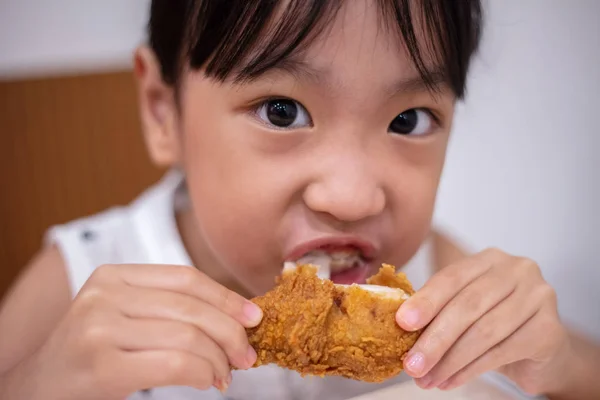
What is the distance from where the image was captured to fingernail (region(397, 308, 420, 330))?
21.8 inches

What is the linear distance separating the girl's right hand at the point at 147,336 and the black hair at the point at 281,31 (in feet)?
0.83

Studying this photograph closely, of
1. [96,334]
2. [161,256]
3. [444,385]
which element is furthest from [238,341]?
[161,256]

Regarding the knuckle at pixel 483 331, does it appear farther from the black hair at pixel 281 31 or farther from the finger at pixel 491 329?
the black hair at pixel 281 31

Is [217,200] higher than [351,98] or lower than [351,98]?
lower

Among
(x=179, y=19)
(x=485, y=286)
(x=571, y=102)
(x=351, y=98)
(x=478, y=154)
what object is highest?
(x=571, y=102)

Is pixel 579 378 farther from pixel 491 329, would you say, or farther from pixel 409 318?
pixel 409 318

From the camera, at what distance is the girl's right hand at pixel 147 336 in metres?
0.54

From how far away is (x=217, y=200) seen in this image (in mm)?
718

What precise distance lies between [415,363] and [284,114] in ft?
1.04

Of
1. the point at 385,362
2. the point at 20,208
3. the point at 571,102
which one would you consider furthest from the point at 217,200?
the point at 571,102

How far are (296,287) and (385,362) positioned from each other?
0.38 feet

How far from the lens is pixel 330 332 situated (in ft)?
1.85

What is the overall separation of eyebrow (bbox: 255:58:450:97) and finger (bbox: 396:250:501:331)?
0.70 feet

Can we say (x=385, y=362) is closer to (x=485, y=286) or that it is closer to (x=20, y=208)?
(x=485, y=286)
